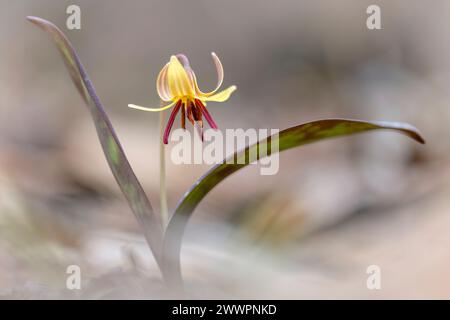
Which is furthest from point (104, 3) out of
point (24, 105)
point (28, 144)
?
point (28, 144)

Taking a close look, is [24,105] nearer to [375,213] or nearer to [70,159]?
[70,159]

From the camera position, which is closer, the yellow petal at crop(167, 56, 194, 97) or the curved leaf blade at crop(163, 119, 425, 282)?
the curved leaf blade at crop(163, 119, 425, 282)

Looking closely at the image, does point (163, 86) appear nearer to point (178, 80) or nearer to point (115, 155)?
point (178, 80)

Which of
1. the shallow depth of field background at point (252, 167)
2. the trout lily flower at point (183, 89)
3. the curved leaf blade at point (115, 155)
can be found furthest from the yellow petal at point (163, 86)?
the shallow depth of field background at point (252, 167)

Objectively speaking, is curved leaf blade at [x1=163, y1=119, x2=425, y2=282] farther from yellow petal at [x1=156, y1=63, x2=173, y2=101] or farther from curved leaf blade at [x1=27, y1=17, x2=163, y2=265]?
yellow petal at [x1=156, y1=63, x2=173, y2=101]

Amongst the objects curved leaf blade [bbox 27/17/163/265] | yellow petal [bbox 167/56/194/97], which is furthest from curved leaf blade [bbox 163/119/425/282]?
yellow petal [bbox 167/56/194/97]

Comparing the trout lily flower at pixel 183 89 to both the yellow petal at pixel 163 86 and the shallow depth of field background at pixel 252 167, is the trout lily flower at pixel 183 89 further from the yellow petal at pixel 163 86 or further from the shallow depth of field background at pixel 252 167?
the shallow depth of field background at pixel 252 167

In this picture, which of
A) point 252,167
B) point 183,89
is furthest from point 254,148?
point 252,167
